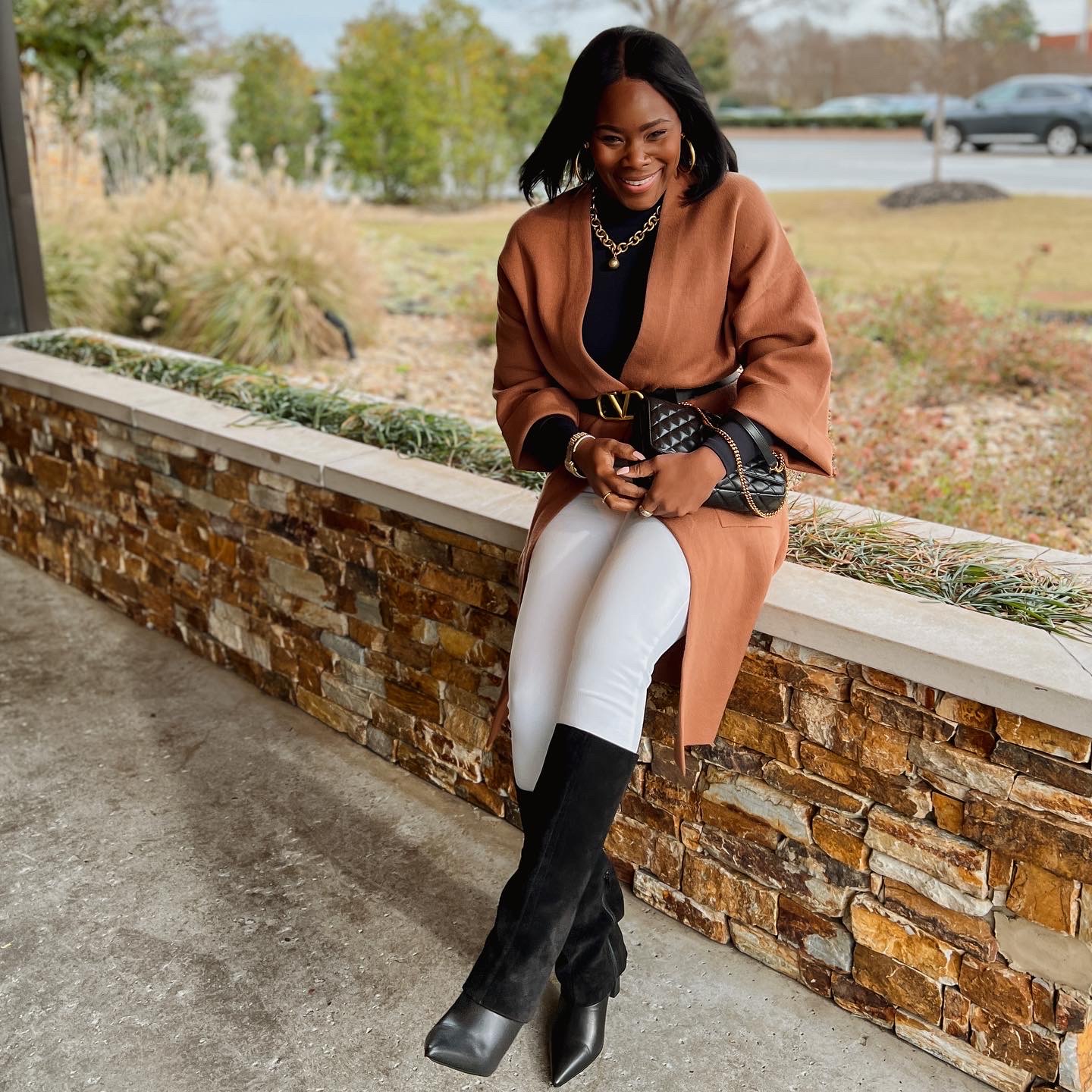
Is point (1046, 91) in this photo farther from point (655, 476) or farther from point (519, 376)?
point (655, 476)

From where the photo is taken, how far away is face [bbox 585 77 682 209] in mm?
1756

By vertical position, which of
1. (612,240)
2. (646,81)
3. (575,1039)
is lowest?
(575,1039)

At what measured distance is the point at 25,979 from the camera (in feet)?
6.61

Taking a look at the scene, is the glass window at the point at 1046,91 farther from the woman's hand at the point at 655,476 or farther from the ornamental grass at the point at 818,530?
the woman's hand at the point at 655,476

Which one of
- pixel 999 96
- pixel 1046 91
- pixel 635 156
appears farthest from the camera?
pixel 999 96

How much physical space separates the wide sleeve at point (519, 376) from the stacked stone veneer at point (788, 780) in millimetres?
335

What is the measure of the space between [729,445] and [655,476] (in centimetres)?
12

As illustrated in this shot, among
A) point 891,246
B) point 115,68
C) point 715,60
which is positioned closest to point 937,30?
point 715,60

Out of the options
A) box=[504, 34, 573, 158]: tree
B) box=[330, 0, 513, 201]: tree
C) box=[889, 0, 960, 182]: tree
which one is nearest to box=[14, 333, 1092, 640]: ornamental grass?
box=[889, 0, 960, 182]: tree

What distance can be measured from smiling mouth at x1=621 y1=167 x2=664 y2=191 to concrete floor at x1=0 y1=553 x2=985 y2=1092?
1.32 metres

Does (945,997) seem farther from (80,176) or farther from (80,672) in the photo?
(80,176)

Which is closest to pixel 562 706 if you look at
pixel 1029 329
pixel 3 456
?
pixel 3 456

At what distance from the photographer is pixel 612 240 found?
192cm

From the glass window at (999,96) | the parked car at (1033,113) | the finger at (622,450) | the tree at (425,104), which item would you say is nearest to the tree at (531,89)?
the tree at (425,104)
